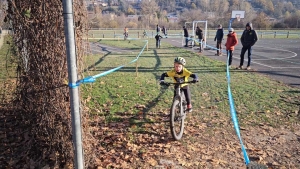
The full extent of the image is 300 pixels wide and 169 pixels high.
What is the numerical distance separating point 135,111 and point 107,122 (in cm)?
92

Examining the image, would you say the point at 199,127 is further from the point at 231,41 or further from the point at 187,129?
the point at 231,41

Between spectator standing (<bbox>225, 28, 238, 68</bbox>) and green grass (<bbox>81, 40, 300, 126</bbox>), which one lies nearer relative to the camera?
green grass (<bbox>81, 40, 300, 126</bbox>)

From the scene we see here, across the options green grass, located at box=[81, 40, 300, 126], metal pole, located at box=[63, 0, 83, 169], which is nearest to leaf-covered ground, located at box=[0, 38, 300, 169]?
green grass, located at box=[81, 40, 300, 126]

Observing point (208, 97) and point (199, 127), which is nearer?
point (199, 127)

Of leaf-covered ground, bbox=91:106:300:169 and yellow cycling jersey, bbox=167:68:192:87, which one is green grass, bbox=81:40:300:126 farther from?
yellow cycling jersey, bbox=167:68:192:87

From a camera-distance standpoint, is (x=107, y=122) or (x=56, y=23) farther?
(x=107, y=122)

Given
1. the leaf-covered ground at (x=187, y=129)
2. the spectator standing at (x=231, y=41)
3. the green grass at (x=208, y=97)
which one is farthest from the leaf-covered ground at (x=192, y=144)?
the spectator standing at (x=231, y=41)

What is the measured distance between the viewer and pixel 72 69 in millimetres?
2461

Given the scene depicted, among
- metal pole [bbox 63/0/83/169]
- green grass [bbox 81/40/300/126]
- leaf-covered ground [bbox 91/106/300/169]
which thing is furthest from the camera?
green grass [bbox 81/40/300/126]

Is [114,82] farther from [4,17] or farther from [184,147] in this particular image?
[4,17]

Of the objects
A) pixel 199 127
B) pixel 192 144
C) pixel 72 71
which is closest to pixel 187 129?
pixel 199 127

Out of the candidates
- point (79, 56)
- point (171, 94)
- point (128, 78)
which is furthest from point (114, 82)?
point (79, 56)

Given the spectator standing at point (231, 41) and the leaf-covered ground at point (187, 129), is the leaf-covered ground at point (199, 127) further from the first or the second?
the spectator standing at point (231, 41)

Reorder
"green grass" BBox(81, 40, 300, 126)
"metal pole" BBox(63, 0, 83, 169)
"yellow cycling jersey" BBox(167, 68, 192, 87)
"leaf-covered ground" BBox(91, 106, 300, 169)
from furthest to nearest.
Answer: "green grass" BBox(81, 40, 300, 126) < "yellow cycling jersey" BBox(167, 68, 192, 87) < "leaf-covered ground" BBox(91, 106, 300, 169) < "metal pole" BBox(63, 0, 83, 169)
